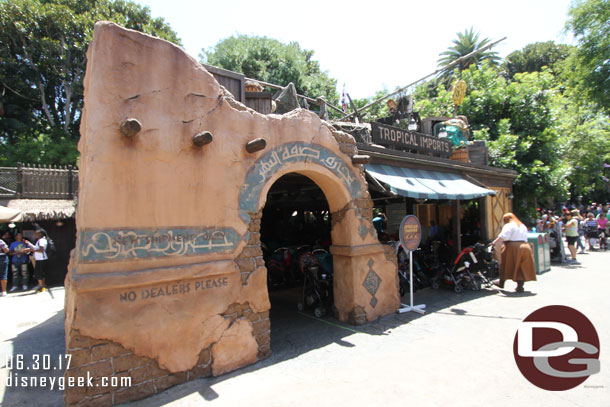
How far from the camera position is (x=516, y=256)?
817cm

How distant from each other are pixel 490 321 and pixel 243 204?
16.2 ft

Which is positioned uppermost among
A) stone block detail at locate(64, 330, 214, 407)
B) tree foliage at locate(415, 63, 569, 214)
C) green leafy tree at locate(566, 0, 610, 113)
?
green leafy tree at locate(566, 0, 610, 113)

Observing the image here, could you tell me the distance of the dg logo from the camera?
4086mm

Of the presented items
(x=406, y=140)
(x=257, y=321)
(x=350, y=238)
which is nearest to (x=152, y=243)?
(x=257, y=321)

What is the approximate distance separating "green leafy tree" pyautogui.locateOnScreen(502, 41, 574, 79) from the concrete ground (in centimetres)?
3311

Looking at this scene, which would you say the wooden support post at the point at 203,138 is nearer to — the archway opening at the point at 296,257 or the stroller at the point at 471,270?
the archway opening at the point at 296,257

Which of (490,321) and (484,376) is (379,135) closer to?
(490,321)

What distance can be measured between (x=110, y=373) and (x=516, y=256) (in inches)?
332

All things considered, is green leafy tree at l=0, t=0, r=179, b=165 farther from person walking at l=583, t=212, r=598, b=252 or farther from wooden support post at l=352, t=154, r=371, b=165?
person walking at l=583, t=212, r=598, b=252

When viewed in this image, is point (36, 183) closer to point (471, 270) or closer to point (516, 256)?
point (471, 270)

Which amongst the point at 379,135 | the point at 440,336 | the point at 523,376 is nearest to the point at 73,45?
the point at 379,135

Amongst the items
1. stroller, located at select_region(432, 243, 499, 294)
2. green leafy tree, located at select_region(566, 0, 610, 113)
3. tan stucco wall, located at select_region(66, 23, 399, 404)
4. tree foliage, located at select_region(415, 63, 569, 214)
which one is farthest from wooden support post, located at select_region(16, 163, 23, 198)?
green leafy tree, located at select_region(566, 0, 610, 113)

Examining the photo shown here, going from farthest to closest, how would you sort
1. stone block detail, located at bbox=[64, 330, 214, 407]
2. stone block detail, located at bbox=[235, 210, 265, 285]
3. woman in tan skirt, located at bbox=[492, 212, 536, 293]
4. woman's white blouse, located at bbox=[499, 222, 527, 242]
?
woman's white blouse, located at bbox=[499, 222, 527, 242], woman in tan skirt, located at bbox=[492, 212, 536, 293], stone block detail, located at bbox=[235, 210, 265, 285], stone block detail, located at bbox=[64, 330, 214, 407]

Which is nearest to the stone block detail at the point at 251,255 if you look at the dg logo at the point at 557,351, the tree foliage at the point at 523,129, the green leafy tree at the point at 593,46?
the dg logo at the point at 557,351
